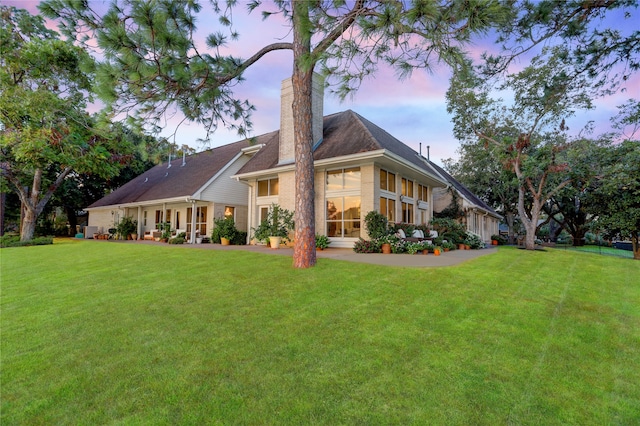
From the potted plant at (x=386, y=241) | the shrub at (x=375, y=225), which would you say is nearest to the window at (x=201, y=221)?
the shrub at (x=375, y=225)

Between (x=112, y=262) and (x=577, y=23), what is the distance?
38.3 ft

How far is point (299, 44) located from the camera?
707 centimetres

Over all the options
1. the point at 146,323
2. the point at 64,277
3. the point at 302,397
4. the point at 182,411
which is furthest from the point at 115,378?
the point at 64,277

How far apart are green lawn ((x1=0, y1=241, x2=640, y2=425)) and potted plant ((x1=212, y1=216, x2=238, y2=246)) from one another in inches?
370

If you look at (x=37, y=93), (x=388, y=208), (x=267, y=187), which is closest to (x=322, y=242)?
(x=388, y=208)

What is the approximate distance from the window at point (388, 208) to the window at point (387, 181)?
495 millimetres

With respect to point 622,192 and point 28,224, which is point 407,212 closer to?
point 622,192

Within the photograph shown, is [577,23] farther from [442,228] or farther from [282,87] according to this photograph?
[282,87]

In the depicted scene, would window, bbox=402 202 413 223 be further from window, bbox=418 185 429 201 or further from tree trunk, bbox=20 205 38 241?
tree trunk, bbox=20 205 38 241

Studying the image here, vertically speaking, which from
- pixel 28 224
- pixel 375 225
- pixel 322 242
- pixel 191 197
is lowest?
pixel 322 242

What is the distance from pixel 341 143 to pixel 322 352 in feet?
35.4

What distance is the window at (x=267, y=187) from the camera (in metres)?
15.0

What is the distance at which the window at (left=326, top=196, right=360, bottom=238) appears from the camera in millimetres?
12125

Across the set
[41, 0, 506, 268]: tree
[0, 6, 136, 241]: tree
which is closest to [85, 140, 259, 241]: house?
[0, 6, 136, 241]: tree
